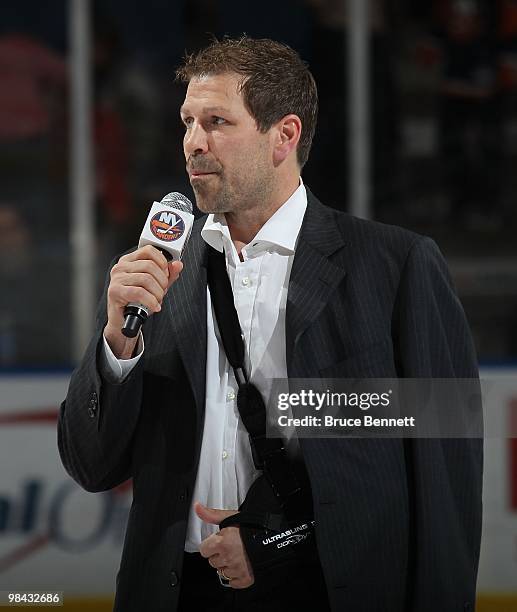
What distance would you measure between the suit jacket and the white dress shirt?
2cm

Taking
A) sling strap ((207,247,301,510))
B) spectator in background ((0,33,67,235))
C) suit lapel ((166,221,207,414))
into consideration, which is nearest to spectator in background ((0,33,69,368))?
spectator in background ((0,33,67,235))

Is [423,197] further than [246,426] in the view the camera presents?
Yes

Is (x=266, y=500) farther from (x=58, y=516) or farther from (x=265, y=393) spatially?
(x=58, y=516)

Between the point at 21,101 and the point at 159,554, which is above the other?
the point at 21,101

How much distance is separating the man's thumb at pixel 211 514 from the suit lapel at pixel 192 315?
0.15 metres

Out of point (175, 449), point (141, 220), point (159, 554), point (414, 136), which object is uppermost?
point (414, 136)

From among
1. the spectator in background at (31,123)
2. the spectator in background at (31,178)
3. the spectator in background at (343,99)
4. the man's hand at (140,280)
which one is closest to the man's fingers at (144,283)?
the man's hand at (140,280)

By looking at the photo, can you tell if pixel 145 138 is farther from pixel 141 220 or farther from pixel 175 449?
pixel 175 449

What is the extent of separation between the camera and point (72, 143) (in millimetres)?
5254

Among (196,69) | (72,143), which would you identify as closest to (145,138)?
(72,143)

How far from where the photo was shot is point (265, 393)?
1742mm

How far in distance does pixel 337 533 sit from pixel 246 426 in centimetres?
22

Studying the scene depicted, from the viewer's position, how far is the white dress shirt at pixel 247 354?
1.74m

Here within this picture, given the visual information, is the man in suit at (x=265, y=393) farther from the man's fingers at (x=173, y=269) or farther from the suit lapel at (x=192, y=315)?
the man's fingers at (x=173, y=269)
